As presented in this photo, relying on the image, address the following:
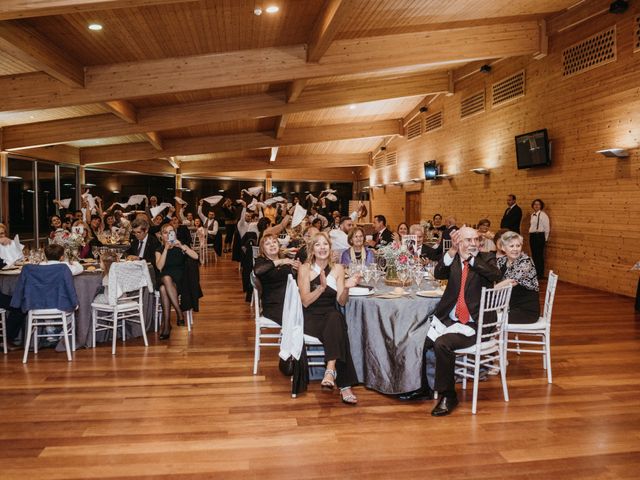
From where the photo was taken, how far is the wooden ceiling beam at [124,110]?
9.43 metres

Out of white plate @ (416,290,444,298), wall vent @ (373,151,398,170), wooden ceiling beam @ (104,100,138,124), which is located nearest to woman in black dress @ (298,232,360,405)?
white plate @ (416,290,444,298)

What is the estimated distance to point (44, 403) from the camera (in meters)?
→ 3.96

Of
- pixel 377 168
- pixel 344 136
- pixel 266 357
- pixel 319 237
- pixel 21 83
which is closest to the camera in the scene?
pixel 319 237

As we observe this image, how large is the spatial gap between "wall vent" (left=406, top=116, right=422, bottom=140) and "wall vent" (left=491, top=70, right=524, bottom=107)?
15.7ft

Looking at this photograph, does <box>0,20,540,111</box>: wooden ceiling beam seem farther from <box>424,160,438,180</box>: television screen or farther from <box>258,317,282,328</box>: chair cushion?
<box>424,160,438,180</box>: television screen

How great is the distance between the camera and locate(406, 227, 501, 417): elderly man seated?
3.77 m

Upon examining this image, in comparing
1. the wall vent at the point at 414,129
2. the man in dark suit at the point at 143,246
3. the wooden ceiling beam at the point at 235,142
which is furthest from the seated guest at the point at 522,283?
the wooden ceiling beam at the point at 235,142

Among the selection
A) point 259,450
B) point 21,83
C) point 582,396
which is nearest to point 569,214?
point 582,396

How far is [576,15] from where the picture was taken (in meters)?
9.22

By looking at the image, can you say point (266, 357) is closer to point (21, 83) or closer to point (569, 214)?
point (21, 83)

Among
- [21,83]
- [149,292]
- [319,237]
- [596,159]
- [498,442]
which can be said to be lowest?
[498,442]

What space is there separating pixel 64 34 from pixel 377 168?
16.1 m

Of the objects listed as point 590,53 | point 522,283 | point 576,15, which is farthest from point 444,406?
point 576,15

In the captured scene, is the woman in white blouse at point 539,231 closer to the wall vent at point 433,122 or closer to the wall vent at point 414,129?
the wall vent at point 433,122
